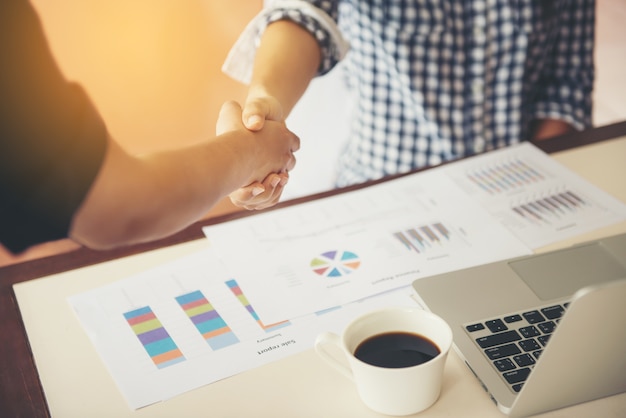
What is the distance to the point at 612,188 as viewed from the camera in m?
1.01

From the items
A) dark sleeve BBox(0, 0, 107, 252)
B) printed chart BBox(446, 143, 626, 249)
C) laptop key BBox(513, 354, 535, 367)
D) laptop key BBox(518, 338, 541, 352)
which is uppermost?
dark sleeve BBox(0, 0, 107, 252)

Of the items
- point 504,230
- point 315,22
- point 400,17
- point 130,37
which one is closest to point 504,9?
point 400,17

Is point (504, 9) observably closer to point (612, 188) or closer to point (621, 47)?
point (612, 188)

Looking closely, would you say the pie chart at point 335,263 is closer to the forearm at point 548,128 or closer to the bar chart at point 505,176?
the bar chart at point 505,176

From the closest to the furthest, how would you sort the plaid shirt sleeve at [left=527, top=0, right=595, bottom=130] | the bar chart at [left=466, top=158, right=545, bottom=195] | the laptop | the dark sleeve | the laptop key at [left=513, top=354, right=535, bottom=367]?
the dark sleeve, the laptop, the laptop key at [left=513, top=354, right=535, bottom=367], the bar chart at [left=466, top=158, right=545, bottom=195], the plaid shirt sleeve at [left=527, top=0, right=595, bottom=130]

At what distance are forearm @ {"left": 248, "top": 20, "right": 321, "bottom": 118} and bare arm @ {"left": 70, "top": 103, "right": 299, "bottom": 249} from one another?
0.25m

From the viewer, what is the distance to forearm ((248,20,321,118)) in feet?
3.58

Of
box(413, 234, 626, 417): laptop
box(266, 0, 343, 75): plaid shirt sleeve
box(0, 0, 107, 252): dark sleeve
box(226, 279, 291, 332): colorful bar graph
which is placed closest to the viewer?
box(0, 0, 107, 252): dark sleeve

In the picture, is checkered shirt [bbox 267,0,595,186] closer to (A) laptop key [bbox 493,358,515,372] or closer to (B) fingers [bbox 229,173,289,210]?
(B) fingers [bbox 229,173,289,210]

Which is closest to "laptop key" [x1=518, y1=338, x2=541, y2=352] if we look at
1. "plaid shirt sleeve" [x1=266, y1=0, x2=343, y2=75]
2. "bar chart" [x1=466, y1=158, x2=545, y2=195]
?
"bar chart" [x1=466, y1=158, x2=545, y2=195]

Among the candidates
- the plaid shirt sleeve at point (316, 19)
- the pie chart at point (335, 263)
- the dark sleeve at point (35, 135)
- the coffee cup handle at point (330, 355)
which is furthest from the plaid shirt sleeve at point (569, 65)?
the dark sleeve at point (35, 135)

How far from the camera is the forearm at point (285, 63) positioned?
1.09 m

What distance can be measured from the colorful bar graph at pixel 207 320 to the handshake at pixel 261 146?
0.15m

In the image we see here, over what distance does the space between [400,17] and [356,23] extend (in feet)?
0.29
